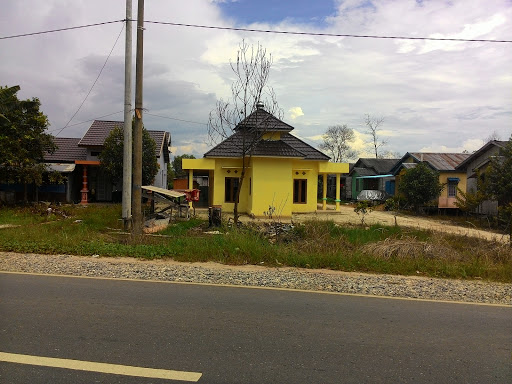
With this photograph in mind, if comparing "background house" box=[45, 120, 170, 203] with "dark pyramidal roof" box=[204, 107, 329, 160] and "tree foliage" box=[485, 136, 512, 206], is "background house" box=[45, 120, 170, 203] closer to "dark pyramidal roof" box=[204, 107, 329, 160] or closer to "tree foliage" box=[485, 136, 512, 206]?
"dark pyramidal roof" box=[204, 107, 329, 160]

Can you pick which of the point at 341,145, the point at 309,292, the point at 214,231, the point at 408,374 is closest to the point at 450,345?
the point at 408,374

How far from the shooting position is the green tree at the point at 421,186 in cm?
2723

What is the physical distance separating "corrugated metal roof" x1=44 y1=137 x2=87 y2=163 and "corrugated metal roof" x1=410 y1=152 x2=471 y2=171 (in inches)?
985

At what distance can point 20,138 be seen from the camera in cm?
2125

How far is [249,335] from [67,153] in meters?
28.3

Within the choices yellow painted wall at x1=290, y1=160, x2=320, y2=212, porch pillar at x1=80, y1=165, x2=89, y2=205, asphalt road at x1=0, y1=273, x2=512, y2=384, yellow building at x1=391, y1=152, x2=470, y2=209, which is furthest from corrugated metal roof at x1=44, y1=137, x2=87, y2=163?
asphalt road at x1=0, y1=273, x2=512, y2=384

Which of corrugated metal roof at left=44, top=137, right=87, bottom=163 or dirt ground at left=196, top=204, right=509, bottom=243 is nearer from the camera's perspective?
dirt ground at left=196, top=204, right=509, bottom=243

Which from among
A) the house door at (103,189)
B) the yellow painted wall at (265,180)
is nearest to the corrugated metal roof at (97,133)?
the house door at (103,189)

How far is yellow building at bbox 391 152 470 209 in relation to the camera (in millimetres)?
29116

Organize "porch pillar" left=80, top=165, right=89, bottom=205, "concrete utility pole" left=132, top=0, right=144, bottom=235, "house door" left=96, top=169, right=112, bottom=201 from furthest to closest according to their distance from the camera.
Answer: "house door" left=96, top=169, right=112, bottom=201
"porch pillar" left=80, top=165, right=89, bottom=205
"concrete utility pole" left=132, top=0, right=144, bottom=235

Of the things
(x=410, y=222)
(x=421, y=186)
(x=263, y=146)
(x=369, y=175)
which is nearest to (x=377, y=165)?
(x=369, y=175)

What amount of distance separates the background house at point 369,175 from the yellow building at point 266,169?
49.5 feet

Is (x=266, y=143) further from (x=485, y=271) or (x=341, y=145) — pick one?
(x=341, y=145)

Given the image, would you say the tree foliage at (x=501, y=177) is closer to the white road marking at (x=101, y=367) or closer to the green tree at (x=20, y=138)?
the white road marking at (x=101, y=367)
